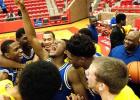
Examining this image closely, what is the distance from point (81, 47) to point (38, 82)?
52.3 inches

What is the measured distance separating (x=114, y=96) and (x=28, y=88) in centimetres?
80

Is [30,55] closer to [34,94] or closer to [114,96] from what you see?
[114,96]

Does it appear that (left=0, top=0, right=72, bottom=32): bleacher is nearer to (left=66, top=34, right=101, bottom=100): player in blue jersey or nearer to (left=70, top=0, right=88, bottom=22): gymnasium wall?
(left=70, top=0, right=88, bottom=22): gymnasium wall

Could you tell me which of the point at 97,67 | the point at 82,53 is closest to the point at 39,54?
the point at 82,53

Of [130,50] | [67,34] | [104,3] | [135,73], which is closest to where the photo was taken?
[135,73]

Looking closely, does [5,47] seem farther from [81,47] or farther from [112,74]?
[112,74]

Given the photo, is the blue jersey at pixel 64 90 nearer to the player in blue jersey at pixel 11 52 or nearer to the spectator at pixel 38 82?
the player in blue jersey at pixel 11 52

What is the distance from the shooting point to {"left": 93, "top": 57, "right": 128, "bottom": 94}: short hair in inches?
93.0

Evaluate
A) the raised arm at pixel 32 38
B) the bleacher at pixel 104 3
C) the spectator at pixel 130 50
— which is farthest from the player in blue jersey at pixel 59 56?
the bleacher at pixel 104 3

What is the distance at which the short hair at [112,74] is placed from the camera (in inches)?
93.0

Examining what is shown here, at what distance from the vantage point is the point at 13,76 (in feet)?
13.7

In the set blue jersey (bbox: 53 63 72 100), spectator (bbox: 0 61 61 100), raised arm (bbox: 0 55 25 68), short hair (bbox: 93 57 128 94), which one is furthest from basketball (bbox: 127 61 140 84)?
spectator (bbox: 0 61 61 100)

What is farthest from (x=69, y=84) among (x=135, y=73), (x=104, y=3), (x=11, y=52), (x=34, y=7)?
(x=34, y=7)

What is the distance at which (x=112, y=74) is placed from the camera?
2355 millimetres
